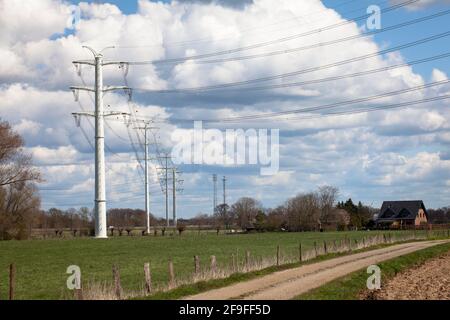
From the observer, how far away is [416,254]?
161 feet

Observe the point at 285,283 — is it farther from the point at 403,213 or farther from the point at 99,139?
the point at 403,213

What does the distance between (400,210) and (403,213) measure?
1.19 metres

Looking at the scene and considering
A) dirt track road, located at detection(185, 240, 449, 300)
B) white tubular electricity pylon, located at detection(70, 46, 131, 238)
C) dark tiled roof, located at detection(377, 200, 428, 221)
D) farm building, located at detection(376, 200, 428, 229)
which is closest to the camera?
dirt track road, located at detection(185, 240, 449, 300)

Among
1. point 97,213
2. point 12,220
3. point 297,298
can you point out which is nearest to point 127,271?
point 297,298

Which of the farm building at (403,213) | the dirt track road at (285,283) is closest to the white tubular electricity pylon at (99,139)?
the dirt track road at (285,283)

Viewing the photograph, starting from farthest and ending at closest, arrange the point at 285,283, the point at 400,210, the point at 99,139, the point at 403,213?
the point at 400,210, the point at 403,213, the point at 99,139, the point at 285,283

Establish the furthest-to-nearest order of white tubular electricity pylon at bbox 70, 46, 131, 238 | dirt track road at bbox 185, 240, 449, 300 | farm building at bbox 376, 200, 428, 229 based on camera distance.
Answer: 1. farm building at bbox 376, 200, 428, 229
2. white tubular electricity pylon at bbox 70, 46, 131, 238
3. dirt track road at bbox 185, 240, 449, 300

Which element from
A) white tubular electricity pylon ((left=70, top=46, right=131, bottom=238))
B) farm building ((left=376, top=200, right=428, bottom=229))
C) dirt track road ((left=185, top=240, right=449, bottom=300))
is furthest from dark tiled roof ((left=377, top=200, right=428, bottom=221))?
dirt track road ((left=185, top=240, right=449, bottom=300))

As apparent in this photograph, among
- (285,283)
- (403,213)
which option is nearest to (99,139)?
(285,283)

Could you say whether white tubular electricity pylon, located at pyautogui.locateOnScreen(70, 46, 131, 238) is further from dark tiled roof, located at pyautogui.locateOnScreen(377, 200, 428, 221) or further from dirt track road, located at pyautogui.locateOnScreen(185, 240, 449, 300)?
dark tiled roof, located at pyautogui.locateOnScreen(377, 200, 428, 221)

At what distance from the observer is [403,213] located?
591 feet

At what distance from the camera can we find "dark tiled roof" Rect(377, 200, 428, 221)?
179 meters
